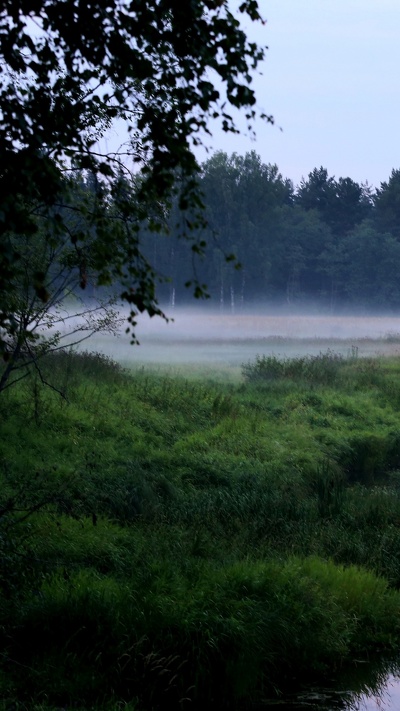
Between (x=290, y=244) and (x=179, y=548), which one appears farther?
(x=290, y=244)

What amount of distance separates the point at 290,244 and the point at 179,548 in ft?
200

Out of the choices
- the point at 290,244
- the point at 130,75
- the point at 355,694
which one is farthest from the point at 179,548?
the point at 290,244

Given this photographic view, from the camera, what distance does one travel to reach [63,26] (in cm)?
593

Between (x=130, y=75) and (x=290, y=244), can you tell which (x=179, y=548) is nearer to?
(x=130, y=75)

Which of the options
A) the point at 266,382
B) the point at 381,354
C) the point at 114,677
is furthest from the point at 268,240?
the point at 114,677

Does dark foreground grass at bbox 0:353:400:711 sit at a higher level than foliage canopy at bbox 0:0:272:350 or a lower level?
lower

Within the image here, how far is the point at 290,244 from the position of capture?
70.9 meters

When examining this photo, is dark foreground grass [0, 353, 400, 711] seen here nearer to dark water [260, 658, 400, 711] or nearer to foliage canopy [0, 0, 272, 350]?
dark water [260, 658, 400, 711]

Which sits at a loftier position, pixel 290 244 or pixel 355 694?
pixel 290 244

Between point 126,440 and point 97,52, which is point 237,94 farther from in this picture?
point 126,440

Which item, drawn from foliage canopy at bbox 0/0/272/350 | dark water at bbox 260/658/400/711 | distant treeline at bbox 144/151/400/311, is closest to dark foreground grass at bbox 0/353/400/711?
dark water at bbox 260/658/400/711

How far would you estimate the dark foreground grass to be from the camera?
8.32 meters

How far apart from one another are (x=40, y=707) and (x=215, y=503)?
7.36 m

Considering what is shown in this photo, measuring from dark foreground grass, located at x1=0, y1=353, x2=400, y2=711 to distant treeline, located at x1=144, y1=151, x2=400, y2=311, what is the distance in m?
44.1
